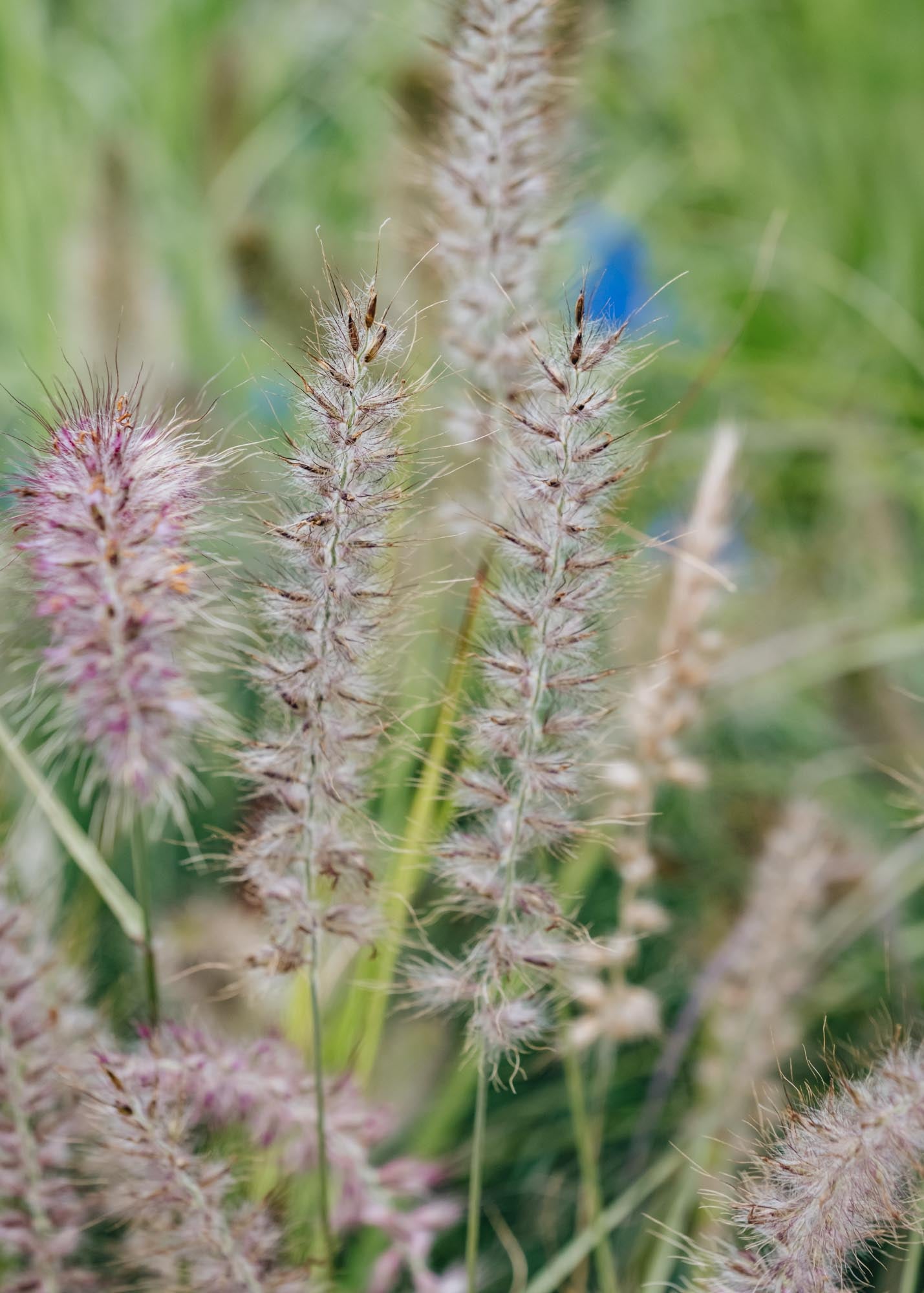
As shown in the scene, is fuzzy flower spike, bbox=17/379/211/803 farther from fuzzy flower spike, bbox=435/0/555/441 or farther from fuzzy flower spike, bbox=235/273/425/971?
fuzzy flower spike, bbox=435/0/555/441

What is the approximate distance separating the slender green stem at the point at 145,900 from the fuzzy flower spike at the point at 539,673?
108 mm

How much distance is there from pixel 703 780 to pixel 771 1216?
0.93 ft

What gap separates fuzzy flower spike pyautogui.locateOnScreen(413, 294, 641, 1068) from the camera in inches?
15.5

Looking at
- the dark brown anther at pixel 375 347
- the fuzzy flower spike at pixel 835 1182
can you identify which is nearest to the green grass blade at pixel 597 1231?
the fuzzy flower spike at pixel 835 1182

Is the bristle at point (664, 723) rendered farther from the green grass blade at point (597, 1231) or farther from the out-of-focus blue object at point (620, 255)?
the out-of-focus blue object at point (620, 255)

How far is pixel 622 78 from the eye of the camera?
2.21 m

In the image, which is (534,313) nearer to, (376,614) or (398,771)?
(376,614)

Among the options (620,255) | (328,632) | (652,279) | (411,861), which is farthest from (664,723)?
(652,279)

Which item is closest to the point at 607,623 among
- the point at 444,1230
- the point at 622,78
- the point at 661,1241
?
the point at 661,1241

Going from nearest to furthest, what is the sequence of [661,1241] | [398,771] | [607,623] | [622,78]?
[607,623] → [661,1241] → [398,771] → [622,78]

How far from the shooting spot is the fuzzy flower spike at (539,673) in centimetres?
39

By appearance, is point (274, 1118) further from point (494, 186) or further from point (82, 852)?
point (494, 186)

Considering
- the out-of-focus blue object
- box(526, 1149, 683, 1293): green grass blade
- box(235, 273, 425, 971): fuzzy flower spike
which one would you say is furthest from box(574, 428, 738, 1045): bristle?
the out-of-focus blue object

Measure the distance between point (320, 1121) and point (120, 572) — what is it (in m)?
0.21
